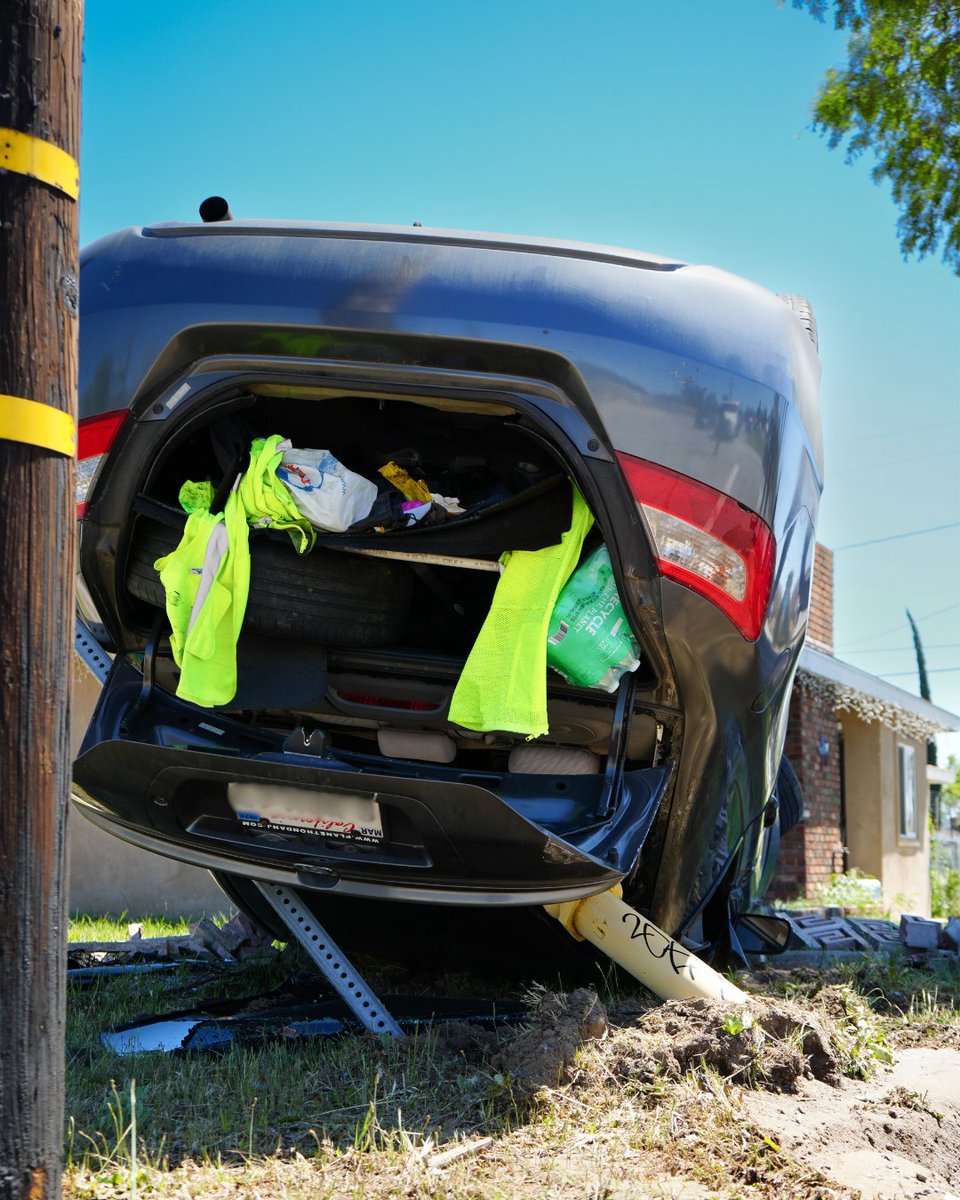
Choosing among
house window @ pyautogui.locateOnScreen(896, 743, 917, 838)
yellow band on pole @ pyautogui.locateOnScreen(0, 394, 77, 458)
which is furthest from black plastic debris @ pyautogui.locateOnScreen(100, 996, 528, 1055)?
house window @ pyautogui.locateOnScreen(896, 743, 917, 838)

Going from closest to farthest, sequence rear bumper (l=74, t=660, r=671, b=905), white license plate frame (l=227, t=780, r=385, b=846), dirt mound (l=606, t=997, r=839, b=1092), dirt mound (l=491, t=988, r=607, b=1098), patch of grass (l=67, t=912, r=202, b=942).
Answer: dirt mound (l=491, t=988, r=607, b=1098)
dirt mound (l=606, t=997, r=839, b=1092)
rear bumper (l=74, t=660, r=671, b=905)
white license plate frame (l=227, t=780, r=385, b=846)
patch of grass (l=67, t=912, r=202, b=942)

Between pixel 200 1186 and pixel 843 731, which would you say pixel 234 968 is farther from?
pixel 843 731

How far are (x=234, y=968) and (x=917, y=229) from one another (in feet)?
21.4

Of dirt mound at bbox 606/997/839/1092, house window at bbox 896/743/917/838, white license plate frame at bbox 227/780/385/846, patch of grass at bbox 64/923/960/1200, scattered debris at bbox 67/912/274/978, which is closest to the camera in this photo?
patch of grass at bbox 64/923/960/1200

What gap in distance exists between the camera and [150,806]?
3.37m

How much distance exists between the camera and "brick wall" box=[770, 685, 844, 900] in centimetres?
1277

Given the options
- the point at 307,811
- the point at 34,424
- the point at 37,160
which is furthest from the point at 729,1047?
the point at 37,160

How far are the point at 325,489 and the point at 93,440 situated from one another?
0.65 m

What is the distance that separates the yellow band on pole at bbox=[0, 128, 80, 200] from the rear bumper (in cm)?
151

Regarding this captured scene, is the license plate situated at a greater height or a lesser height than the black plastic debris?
greater

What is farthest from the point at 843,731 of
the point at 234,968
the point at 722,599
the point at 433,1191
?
the point at 433,1191

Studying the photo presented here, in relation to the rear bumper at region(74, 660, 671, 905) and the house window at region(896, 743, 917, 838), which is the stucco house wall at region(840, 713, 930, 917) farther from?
the rear bumper at region(74, 660, 671, 905)

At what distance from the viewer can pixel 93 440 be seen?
338cm

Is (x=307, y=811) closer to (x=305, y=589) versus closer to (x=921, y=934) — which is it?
(x=305, y=589)
